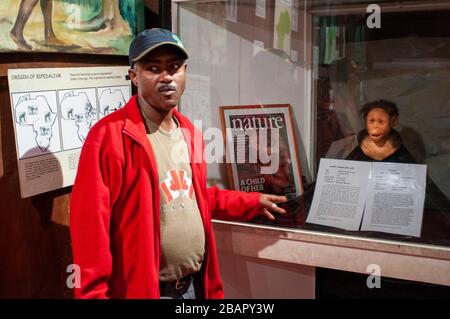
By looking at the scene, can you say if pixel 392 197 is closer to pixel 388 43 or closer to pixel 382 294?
pixel 382 294

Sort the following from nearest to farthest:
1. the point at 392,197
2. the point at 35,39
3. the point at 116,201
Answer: the point at 116,201 < the point at 35,39 < the point at 392,197

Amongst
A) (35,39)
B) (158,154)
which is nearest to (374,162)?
(158,154)

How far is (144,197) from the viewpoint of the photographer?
1.13 m

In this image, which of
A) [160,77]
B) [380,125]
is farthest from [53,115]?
[380,125]

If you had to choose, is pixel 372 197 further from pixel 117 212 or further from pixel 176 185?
pixel 117 212

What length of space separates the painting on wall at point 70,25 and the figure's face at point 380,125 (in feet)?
3.08

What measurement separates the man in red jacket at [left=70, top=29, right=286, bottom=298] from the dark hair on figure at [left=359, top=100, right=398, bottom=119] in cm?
71

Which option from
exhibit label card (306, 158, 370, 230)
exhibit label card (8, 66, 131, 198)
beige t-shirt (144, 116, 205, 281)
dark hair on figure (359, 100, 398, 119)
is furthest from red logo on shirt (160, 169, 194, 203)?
dark hair on figure (359, 100, 398, 119)

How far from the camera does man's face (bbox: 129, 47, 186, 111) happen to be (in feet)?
3.87

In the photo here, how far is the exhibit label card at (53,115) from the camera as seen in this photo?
1.29m

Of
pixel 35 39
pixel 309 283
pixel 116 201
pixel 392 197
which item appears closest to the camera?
pixel 116 201

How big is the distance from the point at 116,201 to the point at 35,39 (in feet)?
1.82

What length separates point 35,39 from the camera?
1304 mm

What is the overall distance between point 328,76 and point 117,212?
3.26 feet
